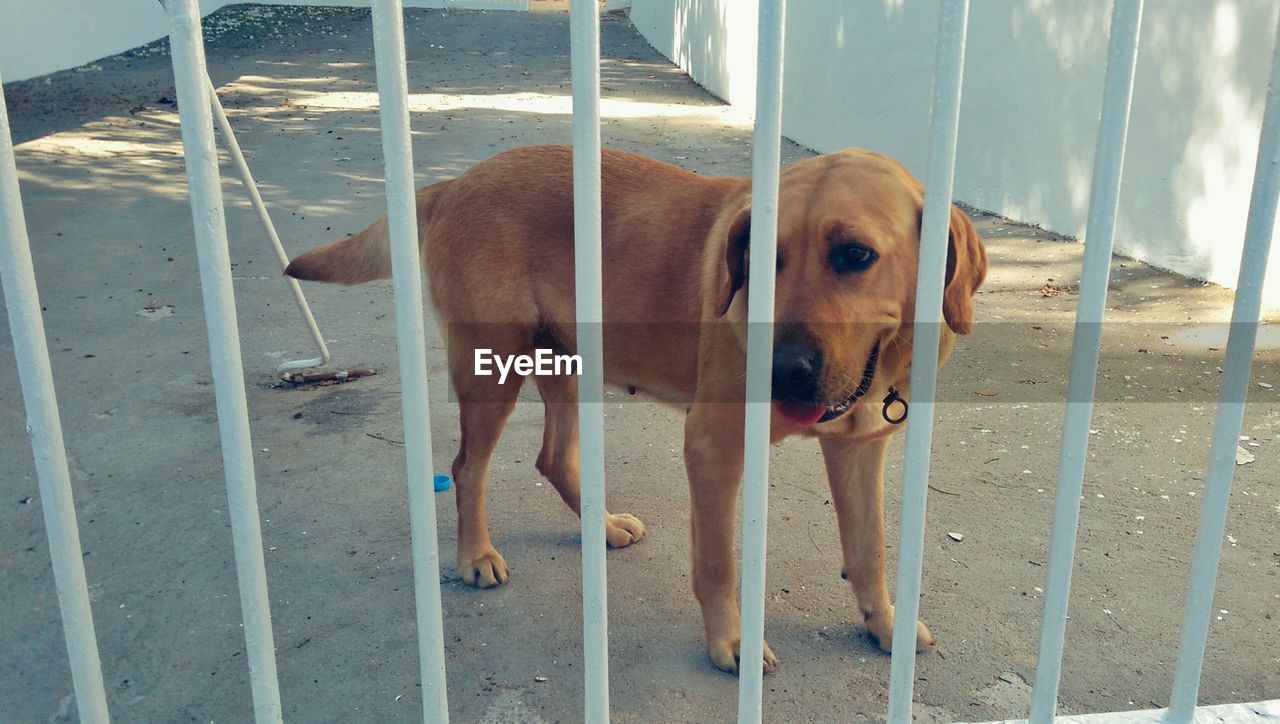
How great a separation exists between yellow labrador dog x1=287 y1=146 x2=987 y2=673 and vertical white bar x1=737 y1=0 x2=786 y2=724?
0.53 m

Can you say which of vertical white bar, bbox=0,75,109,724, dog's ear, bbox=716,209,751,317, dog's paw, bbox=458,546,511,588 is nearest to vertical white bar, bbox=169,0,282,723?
vertical white bar, bbox=0,75,109,724

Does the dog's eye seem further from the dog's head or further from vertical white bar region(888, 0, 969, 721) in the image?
vertical white bar region(888, 0, 969, 721)

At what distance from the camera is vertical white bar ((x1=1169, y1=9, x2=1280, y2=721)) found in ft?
4.81

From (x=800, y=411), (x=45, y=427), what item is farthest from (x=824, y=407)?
(x=45, y=427)

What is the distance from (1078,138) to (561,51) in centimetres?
1125

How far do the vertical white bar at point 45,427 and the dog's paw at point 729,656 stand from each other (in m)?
1.40

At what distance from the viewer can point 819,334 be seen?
200 cm

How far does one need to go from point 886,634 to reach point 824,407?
2.75 feet

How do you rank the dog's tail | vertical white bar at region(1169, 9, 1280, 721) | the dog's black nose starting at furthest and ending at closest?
the dog's tail, the dog's black nose, vertical white bar at region(1169, 9, 1280, 721)

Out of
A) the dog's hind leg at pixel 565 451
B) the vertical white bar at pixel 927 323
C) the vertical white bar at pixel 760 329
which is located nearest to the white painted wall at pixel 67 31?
the dog's hind leg at pixel 565 451

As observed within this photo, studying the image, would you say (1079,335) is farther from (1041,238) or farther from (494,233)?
(1041,238)

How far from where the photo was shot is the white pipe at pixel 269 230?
11.7ft

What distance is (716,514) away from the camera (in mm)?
2430

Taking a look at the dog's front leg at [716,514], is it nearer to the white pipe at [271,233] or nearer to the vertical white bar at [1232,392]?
the vertical white bar at [1232,392]
